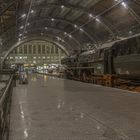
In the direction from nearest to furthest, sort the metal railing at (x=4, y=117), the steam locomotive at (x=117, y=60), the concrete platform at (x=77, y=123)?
the metal railing at (x=4, y=117) < the concrete platform at (x=77, y=123) < the steam locomotive at (x=117, y=60)

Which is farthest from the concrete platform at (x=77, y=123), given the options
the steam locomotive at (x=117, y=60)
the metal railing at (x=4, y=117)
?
the steam locomotive at (x=117, y=60)

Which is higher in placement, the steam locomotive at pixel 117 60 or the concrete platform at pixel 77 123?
the steam locomotive at pixel 117 60

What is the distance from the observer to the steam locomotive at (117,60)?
2164 cm

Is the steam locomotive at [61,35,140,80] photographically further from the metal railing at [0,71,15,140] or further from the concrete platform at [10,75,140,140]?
the metal railing at [0,71,15,140]

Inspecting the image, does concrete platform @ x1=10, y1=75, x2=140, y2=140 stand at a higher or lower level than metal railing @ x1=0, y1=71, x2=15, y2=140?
lower

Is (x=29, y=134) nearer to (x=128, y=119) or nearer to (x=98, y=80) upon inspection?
(x=128, y=119)

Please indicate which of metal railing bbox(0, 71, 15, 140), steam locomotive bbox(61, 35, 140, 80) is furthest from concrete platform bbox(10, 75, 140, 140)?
steam locomotive bbox(61, 35, 140, 80)

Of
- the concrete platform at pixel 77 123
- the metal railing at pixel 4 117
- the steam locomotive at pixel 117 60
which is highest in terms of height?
the steam locomotive at pixel 117 60

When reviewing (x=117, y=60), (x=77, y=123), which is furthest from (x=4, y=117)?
(x=117, y=60)

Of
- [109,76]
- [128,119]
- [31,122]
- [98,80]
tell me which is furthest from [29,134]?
[98,80]

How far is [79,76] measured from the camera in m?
40.9

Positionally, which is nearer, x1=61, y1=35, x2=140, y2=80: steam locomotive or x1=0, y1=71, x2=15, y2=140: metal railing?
x1=0, y1=71, x2=15, y2=140: metal railing

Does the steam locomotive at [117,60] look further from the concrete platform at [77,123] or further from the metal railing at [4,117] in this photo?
the metal railing at [4,117]

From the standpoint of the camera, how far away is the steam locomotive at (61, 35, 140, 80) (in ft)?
71.0
